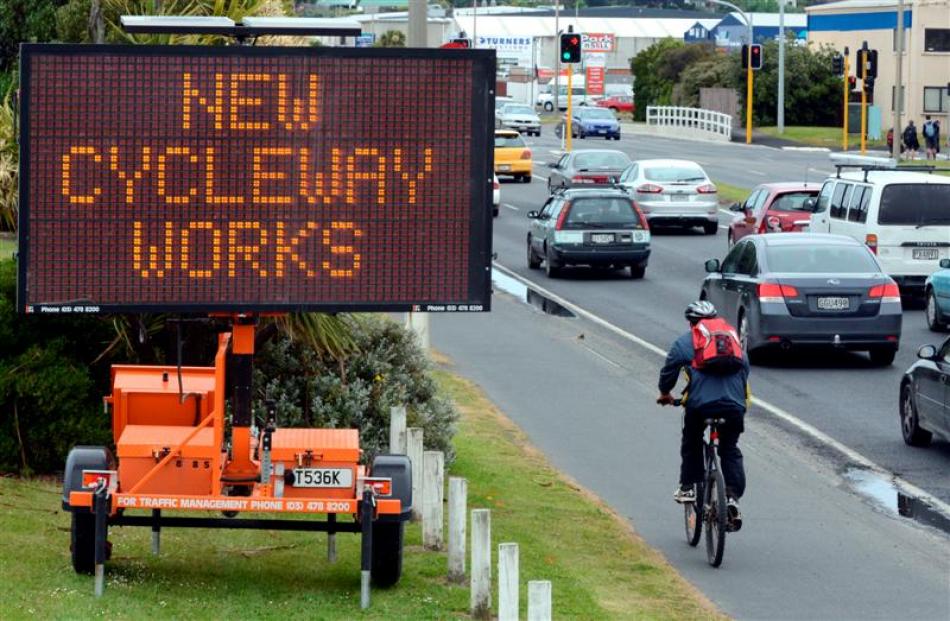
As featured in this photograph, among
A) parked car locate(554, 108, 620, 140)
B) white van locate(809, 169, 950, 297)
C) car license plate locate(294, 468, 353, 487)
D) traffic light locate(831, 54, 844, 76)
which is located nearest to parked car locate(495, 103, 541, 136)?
parked car locate(554, 108, 620, 140)

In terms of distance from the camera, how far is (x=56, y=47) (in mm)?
10297

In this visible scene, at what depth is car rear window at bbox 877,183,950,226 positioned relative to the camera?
28.7 meters

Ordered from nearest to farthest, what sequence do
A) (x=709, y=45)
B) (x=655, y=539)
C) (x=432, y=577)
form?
(x=432, y=577) → (x=655, y=539) → (x=709, y=45)

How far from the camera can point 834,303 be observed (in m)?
22.7

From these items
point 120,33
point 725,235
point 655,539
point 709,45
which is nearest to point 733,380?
point 655,539

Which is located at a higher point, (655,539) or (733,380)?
(733,380)

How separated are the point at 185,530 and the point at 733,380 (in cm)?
377

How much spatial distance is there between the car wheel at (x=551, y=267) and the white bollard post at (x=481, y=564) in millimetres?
23762

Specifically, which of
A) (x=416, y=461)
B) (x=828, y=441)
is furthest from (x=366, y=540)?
(x=828, y=441)

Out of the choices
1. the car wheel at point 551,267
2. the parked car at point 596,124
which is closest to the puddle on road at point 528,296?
the car wheel at point 551,267

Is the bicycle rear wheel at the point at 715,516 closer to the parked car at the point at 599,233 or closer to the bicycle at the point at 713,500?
the bicycle at the point at 713,500

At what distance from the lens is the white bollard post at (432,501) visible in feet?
39.9

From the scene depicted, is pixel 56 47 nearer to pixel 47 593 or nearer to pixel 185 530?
pixel 47 593

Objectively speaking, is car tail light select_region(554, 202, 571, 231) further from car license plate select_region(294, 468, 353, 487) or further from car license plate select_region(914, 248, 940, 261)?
car license plate select_region(294, 468, 353, 487)
